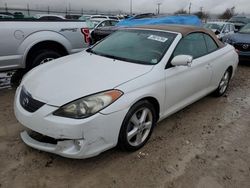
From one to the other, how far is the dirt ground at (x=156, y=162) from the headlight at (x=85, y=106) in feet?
2.24

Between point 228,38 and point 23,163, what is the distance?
8.38 m

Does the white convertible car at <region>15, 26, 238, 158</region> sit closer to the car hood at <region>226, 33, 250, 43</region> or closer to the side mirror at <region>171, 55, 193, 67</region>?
the side mirror at <region>171, 55, 193, 67</region>

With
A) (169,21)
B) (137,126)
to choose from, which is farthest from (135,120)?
(169,21)

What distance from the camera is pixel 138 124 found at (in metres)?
3.12

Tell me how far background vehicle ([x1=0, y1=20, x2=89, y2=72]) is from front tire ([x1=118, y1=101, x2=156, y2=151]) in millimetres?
2928

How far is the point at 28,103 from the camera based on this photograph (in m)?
2.83

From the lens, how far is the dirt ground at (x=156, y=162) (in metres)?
2.71

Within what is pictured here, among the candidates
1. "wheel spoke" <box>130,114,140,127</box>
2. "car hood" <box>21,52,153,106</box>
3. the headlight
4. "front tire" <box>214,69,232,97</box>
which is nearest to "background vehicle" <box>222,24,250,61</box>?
"front tire" <box>214,69,232,97</box>

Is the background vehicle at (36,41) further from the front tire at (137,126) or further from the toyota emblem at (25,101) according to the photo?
the front tire at (137,126)

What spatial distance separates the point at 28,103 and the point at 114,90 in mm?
955

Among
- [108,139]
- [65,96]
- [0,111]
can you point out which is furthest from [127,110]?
[0,111]

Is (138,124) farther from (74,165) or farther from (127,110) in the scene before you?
(74,165)

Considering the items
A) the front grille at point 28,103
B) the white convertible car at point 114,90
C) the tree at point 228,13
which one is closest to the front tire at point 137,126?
the white convertible car at point 114,90

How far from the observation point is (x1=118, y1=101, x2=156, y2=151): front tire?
114 inches
